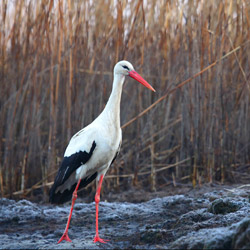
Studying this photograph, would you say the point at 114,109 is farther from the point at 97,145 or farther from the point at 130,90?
the point at 130,90

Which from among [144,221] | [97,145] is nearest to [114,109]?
[97,145]

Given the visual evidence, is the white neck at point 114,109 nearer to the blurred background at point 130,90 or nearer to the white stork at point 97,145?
the white stork at point 97,145

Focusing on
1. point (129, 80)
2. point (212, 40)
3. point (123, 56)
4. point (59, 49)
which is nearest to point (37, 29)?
point (59, 49)

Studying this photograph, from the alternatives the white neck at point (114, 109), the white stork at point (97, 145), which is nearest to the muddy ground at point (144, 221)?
the white stork at point (97, 145)

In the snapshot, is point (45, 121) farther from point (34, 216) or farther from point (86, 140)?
point (86, 140)

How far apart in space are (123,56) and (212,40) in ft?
3.20

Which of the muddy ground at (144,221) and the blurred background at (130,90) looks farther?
the blurred background at (130,90)

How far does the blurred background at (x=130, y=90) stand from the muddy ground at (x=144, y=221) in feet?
1.20

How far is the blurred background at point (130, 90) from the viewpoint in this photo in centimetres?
483

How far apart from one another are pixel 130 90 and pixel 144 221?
79.4 inches

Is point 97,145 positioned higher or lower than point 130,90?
lower

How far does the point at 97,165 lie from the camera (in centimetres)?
388

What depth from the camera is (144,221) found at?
4102 mm

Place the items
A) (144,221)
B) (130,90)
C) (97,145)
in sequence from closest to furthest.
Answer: (97,145) → (144,221) → (130,90)
